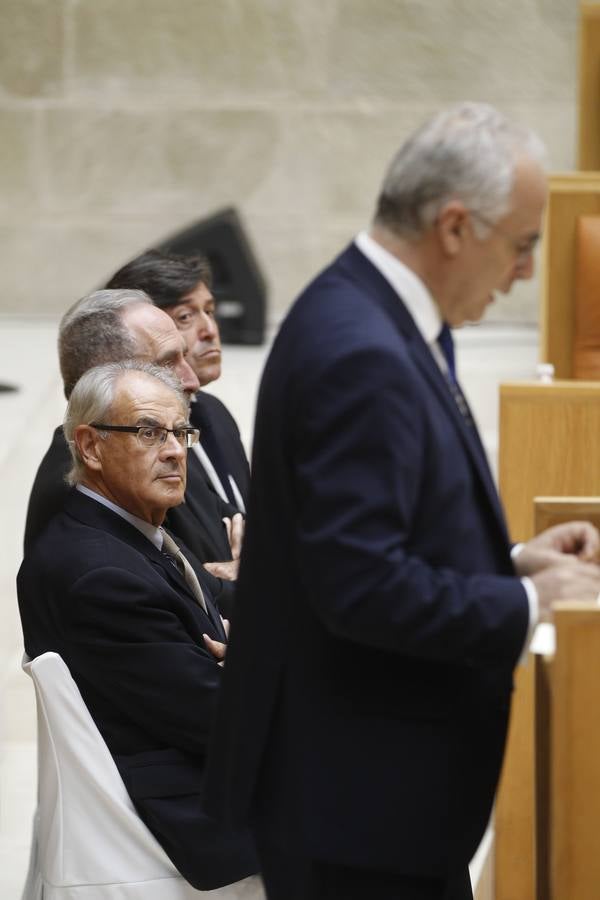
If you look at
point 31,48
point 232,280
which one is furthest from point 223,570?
point 31,48

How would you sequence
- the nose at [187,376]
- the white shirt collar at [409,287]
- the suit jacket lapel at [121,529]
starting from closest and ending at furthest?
1. the white shirt collar at [409,287]
2. the suit jacket lapel at [121,529]
3. the nose at [187,376]

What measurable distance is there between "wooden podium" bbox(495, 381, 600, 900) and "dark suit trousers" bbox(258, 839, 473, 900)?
3.93ft

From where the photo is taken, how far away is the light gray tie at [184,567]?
259 centimetres

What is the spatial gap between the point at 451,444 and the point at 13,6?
19.5ft

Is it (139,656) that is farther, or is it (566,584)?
(139,656)

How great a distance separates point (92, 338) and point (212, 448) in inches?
21.2

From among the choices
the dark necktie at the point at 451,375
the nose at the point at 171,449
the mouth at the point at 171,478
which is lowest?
the mouth at the point at 171,478

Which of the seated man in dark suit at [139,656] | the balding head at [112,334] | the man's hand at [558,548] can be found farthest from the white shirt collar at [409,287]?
the balding head at [112,334]

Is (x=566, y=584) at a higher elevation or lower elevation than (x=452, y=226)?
lower

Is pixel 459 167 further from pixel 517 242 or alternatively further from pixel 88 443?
pixel 88 443

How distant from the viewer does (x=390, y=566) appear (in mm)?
1559

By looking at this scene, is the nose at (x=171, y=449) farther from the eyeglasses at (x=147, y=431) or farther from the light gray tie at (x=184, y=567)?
the light gray tie at (x=184, y=567)

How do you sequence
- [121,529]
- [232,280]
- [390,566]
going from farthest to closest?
[232,280] < [121,529] < [390,566]

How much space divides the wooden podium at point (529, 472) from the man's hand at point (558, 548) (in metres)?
1.17
